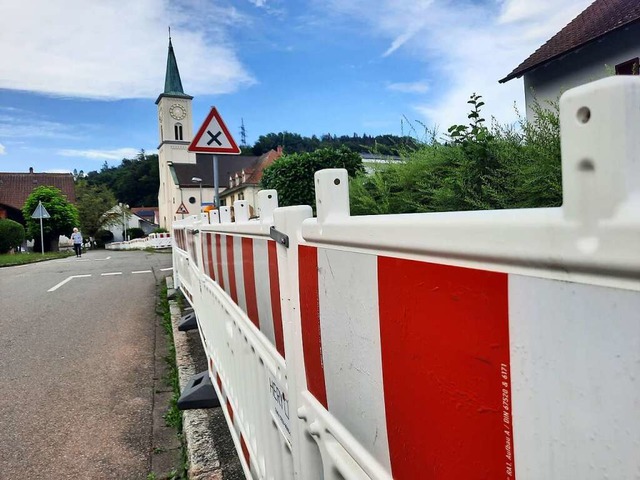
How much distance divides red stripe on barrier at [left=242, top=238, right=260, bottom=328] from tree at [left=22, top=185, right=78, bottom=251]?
151ft

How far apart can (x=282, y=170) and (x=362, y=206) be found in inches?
273

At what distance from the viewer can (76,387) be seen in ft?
15.9

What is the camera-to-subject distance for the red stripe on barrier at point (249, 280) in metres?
2.39

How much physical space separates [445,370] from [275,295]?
1.19 m

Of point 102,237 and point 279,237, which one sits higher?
point 279,237

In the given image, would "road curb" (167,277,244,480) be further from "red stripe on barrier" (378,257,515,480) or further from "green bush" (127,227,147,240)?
"green bush" (127,227,147,240)

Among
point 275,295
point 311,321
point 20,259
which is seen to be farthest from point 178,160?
point 311,321

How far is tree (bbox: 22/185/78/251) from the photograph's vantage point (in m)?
42.3

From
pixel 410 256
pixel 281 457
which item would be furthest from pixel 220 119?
→ pixel 410 256

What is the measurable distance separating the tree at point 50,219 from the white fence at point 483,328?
47261mm

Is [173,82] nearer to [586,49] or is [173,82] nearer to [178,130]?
[178,130]

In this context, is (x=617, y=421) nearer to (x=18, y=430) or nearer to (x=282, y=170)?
(x=18, y=430)

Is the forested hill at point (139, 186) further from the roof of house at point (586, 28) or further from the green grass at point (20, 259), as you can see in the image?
the roof of house at point (586, 28)

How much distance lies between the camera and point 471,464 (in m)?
0.80
